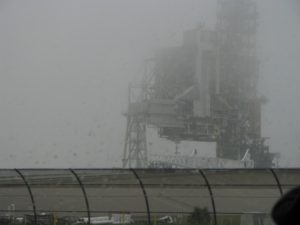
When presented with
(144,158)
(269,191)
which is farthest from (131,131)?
(269,191)

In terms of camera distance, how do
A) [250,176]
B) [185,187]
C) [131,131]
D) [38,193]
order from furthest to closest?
1. [131,131]
2. [250,176]
3. [38,193]
4. [185,187]

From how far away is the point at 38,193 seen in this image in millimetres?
8922

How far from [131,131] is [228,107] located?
4646 mm

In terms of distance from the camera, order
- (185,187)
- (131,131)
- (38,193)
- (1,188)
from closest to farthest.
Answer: (185,187) < (38,193) < (1,188) < (131,131)

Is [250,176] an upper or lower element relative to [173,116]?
lower

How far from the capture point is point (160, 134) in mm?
27578

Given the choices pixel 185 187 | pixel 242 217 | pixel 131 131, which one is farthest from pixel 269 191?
pixel 131 131

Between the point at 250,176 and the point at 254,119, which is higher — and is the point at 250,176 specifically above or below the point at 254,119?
below

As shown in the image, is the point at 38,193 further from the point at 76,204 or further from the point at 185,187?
the point at 185,187

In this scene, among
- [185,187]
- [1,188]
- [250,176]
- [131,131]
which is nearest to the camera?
[185,187]

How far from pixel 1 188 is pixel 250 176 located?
13.6 feet

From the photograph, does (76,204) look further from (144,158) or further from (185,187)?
(144,158)

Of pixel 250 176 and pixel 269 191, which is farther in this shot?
pixel 250 176

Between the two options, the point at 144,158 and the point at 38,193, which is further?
the point at 144,158
